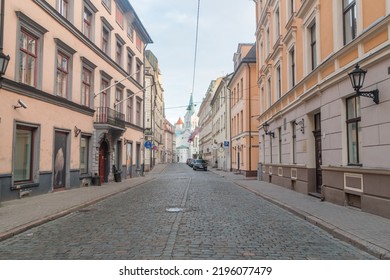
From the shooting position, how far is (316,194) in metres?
13.6

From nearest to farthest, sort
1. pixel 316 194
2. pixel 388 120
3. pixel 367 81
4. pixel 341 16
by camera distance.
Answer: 1. pixel 388 120
2. pixel 367 81
3. pixel 341 16
4. pixel 316 194

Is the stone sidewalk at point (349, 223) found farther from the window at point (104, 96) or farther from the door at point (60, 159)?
the window at point (104, 96)

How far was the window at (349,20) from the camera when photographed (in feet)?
34.6

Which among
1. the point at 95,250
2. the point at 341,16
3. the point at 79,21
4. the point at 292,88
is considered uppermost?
the point at 79,21

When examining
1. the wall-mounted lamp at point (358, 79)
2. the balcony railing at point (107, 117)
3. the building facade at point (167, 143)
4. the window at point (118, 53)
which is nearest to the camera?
the wall-mounted lamp at point (358, 79)

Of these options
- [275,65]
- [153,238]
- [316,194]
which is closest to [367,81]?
[316,194]

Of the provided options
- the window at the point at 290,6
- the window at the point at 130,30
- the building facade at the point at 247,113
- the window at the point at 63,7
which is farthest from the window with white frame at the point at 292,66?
the window at the point at 130,30

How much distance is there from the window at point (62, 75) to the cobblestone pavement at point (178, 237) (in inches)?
301

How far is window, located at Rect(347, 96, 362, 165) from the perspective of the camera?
1020cm

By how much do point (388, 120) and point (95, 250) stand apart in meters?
7.16

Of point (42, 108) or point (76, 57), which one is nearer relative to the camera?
point (42, 108)

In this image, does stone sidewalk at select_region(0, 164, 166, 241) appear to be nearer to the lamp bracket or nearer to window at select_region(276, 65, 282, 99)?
the lamp bracket

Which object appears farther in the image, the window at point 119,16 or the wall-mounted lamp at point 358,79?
the window at point 119,16

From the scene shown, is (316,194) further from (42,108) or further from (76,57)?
(76,57)
